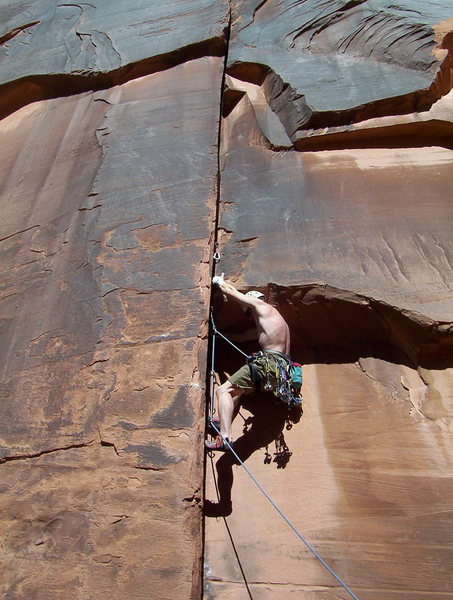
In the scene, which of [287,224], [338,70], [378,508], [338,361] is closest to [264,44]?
[338,70]

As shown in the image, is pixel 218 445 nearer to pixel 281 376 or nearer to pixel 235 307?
pixel 281 376

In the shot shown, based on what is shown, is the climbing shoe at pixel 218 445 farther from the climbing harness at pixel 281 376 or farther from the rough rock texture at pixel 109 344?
the climbing harness at pixel 281 376

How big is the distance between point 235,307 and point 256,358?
53 centimetres

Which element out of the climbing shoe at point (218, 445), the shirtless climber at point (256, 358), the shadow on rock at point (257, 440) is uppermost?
the shirtless climber at point (256, 358)

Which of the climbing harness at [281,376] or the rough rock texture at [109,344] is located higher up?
the rough rock texture at [109,344]

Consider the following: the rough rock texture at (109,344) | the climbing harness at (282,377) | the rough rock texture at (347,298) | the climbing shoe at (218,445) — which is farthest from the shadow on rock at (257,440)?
the rough rock texture at (109,344)

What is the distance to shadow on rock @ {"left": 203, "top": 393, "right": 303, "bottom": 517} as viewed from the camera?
345 centimetres

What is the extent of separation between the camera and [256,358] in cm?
360

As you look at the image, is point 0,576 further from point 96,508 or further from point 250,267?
point 250,267

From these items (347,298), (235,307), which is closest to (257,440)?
(235,307)

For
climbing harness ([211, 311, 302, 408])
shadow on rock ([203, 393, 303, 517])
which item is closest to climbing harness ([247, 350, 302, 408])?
climbing harness ([211, 311, 302, 408])

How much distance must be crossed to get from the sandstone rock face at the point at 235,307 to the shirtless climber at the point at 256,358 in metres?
0.15

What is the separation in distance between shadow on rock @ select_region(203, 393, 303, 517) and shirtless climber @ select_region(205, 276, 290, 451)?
0.65 feet

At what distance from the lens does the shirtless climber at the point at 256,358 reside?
344 cm
